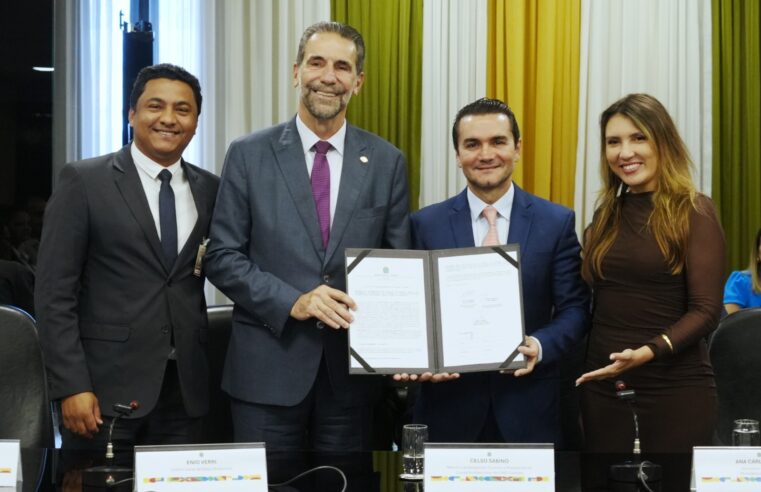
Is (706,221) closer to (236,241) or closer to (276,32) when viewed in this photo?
(236,241)

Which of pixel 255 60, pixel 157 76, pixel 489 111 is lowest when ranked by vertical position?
pixel 489 111

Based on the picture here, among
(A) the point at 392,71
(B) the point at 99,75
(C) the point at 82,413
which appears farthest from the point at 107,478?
(A) the point at 392,71

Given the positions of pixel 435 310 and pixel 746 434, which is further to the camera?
pixel 435 310

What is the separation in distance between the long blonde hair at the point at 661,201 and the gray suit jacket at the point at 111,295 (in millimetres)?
1186

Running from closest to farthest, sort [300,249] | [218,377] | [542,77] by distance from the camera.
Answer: [300,249] → [218,377] → [542,77]

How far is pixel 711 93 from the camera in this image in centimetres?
517

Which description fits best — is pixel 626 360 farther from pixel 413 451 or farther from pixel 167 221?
pixel 167 221

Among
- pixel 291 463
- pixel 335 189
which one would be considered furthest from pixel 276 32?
pixel 291 463

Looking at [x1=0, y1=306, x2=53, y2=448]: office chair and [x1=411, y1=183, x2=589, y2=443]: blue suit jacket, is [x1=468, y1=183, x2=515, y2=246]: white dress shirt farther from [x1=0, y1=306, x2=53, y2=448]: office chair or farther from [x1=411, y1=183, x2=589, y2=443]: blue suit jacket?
[x1=0, y1=306, x2=53, y2=448]: office chair

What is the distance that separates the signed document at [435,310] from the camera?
2531mm

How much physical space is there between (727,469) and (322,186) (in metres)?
1.37

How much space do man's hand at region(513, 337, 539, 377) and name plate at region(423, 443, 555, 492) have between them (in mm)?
659

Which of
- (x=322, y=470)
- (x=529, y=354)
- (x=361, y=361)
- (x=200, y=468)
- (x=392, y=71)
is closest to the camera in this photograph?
(x=200, y=468)

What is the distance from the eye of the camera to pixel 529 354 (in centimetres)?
262
